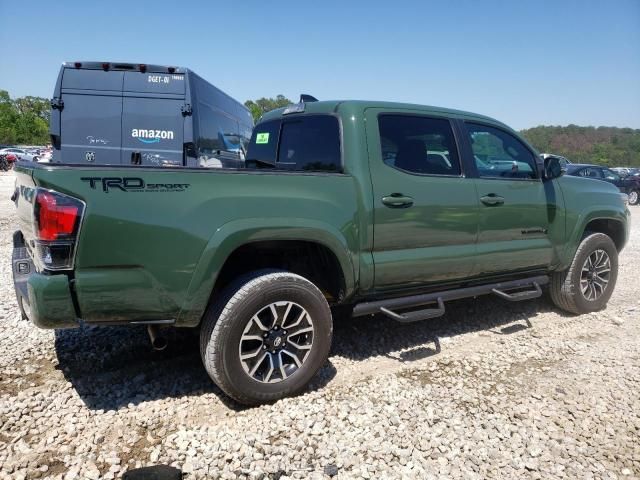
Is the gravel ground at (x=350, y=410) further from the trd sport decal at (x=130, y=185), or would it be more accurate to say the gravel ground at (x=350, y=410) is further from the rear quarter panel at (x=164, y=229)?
the trd sport decal at (x=130, y=185)

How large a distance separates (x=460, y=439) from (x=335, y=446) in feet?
2.34

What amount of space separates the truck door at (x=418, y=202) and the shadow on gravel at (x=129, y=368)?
3.31 ft

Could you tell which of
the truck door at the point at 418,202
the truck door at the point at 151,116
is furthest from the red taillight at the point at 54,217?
the truck door at the point at 151,116

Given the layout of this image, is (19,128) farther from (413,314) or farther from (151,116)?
(413,314)

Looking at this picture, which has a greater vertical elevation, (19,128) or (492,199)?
(19,128)

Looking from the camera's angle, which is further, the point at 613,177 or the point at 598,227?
the point at 613,177

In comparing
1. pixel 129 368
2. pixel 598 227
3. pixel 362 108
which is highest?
pixel 362 108

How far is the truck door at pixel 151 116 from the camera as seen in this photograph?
7.09 m

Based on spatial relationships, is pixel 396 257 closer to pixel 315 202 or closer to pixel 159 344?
pixel 315 202

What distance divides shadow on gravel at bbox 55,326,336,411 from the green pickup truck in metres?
0.47

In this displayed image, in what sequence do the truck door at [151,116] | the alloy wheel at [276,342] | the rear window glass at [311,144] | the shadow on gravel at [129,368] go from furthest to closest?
the truck door at [151,116] → the rear window glass at [311,144] → the shadow on gravel at [129,368] → the alloy wheel at [276,342]

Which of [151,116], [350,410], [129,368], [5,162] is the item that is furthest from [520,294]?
[5,162]

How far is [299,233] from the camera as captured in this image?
301 centimetres

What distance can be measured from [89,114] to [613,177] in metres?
19.6
